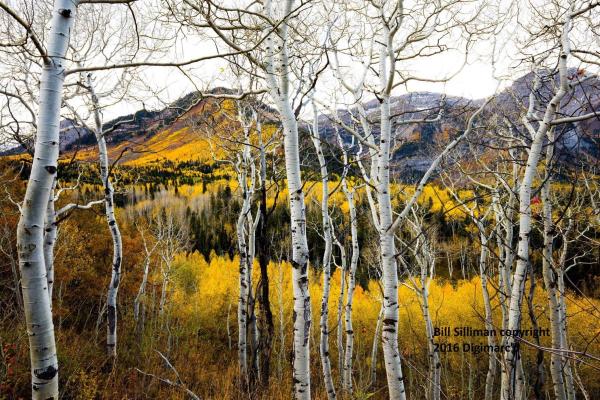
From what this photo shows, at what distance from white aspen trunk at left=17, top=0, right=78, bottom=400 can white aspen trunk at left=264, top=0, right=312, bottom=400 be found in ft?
5.84

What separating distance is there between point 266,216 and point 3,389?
5578 millimetres

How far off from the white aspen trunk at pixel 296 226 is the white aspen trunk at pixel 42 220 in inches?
70.1

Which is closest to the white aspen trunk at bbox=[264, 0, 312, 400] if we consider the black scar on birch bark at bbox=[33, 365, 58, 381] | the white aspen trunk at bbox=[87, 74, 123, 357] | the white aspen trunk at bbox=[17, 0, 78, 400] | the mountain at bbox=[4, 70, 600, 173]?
the mountain at bbox=[4, 70, 600, 173]

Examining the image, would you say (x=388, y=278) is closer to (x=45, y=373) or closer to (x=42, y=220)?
(x=45, y=373)

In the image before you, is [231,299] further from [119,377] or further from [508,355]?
[508,355]

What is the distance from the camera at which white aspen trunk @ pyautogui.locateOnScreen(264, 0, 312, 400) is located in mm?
3242

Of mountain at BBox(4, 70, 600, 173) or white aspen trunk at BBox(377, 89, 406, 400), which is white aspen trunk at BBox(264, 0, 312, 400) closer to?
mountain at BBox(4, 70, 600, 173)

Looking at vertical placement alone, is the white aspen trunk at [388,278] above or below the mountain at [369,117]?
below

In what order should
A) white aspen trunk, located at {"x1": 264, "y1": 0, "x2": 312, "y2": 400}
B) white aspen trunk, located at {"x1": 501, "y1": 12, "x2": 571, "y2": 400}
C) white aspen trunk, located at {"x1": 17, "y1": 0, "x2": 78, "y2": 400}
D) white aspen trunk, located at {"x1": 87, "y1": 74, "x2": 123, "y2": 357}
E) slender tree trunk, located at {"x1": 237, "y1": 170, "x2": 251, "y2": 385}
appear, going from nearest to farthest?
white aspen trunk, located at {"x1": 17, "y1": 0, "x2": 78, "y2": 400} < white aspen trunk, located at {"x1": 264, "y1": 0, "x2": 312, "y2": 400} < white aspen trunk, located at {"x1": 501, "y1": 12, "x2": 571, "y2": 400} < white aspen trunk, located at {"x1": 87, "y1": 74, "x2": 123, "y2": 357} < slender tree trunk, located at {"x1": 237, "y1": 170, "x2": 251, "y2": 385}

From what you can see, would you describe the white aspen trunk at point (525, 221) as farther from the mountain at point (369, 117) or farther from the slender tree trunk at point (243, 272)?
the slender tree trunk at point (243, 272)

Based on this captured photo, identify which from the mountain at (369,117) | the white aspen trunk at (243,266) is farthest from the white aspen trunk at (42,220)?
the white aspen trunk at (243,266)

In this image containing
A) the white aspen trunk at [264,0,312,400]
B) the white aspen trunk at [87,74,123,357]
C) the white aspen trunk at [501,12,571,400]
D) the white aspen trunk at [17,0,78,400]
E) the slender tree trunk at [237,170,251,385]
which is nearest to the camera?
the white aspen trunk at [17,0,78,400]

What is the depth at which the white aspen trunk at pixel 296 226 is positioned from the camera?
128 inches

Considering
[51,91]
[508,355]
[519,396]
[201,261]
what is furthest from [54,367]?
[201,261]
